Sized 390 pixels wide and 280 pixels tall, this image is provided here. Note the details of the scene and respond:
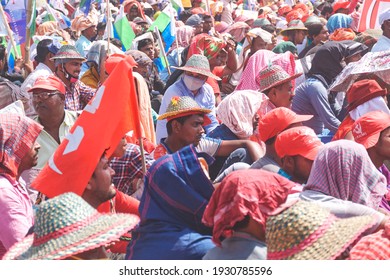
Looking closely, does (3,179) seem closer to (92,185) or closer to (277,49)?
(92,185)

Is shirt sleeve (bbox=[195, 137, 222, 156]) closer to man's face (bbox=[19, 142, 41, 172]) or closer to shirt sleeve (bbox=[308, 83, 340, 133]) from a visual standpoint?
shirt sleeve (bbox=[308, 83, 340, 133])

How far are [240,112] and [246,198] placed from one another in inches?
120

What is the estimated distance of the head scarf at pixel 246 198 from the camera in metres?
3.36

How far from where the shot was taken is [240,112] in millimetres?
6383

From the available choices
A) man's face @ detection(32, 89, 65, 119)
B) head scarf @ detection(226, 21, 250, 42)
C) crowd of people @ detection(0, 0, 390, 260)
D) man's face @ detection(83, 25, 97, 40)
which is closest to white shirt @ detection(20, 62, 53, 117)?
crowd of people @ detection(0, 0, 390, 260)

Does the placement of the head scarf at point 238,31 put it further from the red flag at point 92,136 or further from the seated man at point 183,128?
the red flag at point 92,136

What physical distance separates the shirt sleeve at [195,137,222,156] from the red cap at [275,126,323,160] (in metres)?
1.23

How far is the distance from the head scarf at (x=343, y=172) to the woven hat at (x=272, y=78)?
114 inches

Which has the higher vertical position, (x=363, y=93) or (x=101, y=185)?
(x=101, y=185)

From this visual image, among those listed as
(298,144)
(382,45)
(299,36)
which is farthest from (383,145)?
(299,36)

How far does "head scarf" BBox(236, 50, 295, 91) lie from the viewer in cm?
803

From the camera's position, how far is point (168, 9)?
12102 mm

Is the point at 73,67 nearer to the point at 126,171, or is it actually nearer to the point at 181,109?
the point at 181,109

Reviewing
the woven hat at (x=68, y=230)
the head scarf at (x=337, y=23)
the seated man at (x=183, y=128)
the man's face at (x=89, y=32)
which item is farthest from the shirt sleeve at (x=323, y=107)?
the man's face at (x=89, y=32)
